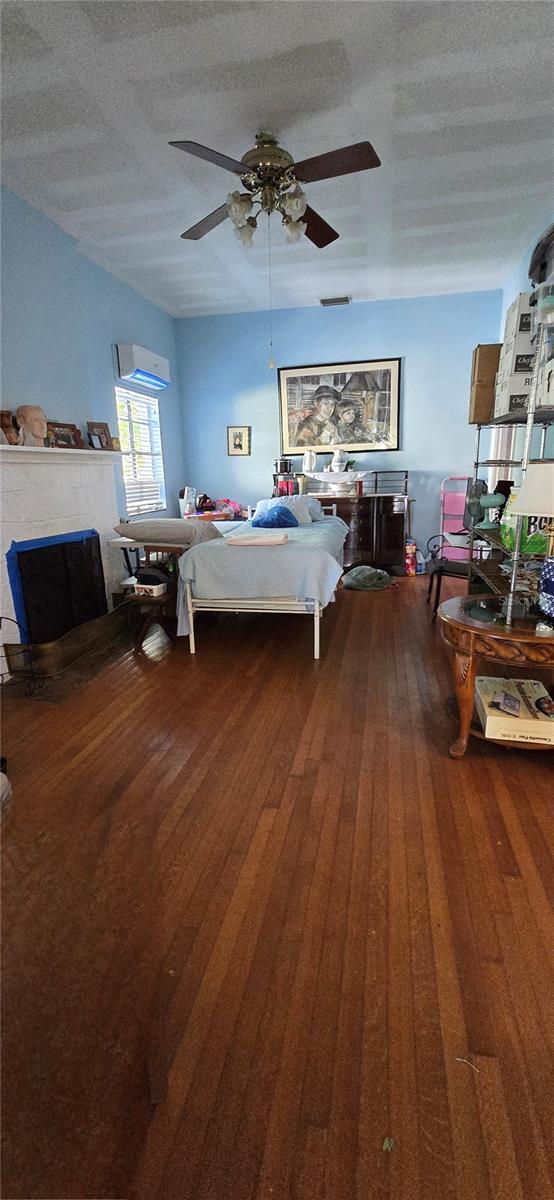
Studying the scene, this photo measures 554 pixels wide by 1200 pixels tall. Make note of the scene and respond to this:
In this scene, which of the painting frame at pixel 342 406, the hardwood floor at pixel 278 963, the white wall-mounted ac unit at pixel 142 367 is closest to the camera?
the hardwood floor at pixel 278 963

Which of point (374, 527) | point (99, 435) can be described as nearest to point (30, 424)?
point (99, 435)

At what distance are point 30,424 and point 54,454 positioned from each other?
26cm

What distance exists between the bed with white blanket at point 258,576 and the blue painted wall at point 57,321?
1.63 m

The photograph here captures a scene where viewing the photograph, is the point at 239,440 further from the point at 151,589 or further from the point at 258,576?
the point at 258,576

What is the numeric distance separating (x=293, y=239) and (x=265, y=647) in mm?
2453

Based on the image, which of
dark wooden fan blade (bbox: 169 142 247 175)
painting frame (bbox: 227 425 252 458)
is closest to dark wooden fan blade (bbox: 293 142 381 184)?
dark wooden fan blade (bbox: 169 142 247 175)

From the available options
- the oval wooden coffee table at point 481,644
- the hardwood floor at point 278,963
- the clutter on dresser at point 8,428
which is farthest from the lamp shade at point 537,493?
the clutter on dresser at point 8,428

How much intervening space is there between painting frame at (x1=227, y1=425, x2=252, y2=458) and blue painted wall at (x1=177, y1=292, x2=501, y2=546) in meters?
0.06

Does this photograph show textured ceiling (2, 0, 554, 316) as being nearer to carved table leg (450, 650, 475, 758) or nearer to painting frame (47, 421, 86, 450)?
painting frame (47, 421, 86, 450)

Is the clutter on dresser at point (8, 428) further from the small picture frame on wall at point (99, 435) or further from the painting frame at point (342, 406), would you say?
the painting frame at point (342, 406)

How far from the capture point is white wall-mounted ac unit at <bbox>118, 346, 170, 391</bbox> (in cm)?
459

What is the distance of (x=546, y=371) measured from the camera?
8.00ft

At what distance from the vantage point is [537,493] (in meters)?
1.84

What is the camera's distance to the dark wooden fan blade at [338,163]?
7.22 ft
